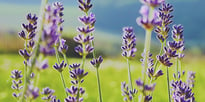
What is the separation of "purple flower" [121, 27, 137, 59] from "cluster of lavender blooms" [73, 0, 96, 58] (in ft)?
0.59

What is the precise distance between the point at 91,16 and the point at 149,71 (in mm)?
309

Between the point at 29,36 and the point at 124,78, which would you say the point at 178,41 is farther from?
the point at 124,78

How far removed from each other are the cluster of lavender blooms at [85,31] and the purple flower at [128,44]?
18 centimetres

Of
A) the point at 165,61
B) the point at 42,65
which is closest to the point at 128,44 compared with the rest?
the point at 165,61

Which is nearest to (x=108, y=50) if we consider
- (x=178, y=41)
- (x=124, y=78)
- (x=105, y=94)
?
(x=124, y=78)

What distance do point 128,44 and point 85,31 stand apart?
0.28m

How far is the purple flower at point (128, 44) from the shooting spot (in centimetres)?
159

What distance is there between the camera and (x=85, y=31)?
1.38 m

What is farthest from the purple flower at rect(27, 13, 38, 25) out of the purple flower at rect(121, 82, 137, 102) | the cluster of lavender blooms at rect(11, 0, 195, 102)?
the purple flower at rect(121, 82, 137, 102)

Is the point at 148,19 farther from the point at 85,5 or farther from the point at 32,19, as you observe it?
the point at 32,19

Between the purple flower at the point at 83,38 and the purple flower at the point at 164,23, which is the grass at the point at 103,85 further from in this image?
the purple flower at the point at 83,38

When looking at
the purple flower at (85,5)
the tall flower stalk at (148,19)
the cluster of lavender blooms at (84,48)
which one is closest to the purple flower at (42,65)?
the cluster of lavender blooms at (84,48)

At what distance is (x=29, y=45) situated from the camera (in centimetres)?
154

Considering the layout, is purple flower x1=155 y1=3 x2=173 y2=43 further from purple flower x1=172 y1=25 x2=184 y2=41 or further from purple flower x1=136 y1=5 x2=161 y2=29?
purple flower x1=136 y1=5 x2=161 y2=29
